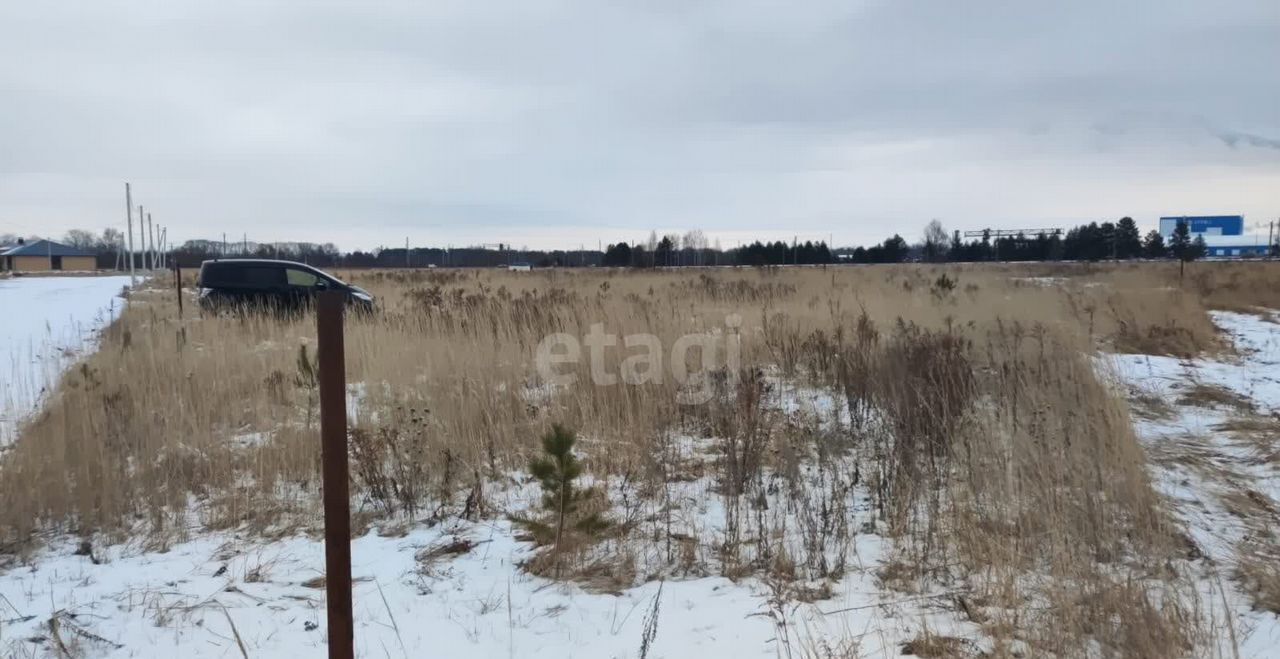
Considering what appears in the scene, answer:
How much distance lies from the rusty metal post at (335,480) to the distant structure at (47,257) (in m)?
92.5

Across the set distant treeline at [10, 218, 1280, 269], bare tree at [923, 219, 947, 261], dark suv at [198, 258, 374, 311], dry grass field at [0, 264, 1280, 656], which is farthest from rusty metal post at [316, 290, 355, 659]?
bare tree at [923, 219, 947, 261]

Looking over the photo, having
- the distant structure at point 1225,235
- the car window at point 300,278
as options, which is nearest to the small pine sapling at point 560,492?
the car window at point 300,278

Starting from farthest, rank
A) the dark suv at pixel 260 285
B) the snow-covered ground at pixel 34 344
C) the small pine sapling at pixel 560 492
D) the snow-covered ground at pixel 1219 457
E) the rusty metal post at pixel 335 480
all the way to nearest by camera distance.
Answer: the dark suv at pixel 260 285
the snow-covered ground at pixel 34 344
the small pine sapling at pixel 560 492
the snow-covered ground at pixel 1219 457
the rusty metal post at pixel 335 480

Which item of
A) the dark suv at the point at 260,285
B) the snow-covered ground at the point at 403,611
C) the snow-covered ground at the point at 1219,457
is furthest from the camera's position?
the dark suv at the point at 260,285

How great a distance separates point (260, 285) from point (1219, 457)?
13.2 m

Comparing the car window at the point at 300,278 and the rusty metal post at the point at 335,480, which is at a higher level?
the car window at the point at 300,278

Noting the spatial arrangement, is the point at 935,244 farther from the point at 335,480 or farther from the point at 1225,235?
the point at 335,480

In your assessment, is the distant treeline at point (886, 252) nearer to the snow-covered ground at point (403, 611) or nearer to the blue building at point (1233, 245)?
the blue building at point (1233, 245)

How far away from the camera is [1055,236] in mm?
58719

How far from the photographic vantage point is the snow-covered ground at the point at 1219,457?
2568 mm

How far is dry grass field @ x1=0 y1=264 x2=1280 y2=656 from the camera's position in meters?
2.73

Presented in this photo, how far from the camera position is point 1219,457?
4.22 meters

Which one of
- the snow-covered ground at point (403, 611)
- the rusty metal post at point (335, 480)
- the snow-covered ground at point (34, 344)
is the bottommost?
the snow-covered ground at point (403, 611)

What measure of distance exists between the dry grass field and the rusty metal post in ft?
4.32
